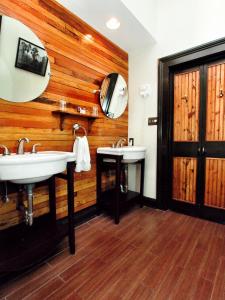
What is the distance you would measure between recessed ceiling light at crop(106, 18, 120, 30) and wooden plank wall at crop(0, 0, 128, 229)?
0.68 feet

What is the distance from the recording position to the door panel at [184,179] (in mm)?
2287

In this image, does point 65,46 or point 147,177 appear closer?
point 65,46

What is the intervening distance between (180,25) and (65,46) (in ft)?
5.00

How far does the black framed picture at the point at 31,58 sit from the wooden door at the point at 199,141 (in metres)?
1.72

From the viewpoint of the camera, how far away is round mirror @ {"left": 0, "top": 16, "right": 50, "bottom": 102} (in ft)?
4.71

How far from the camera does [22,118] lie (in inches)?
61.0

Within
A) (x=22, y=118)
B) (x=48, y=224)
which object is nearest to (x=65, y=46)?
(x=22, y=118)

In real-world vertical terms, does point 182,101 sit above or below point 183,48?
below

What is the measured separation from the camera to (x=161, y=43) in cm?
238

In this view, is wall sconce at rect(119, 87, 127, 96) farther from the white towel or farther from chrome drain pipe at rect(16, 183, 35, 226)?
chrome drain pipe at rect(16, 183, 35, 226)

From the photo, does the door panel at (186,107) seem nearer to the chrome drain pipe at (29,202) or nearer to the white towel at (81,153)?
the white towel at (81,153)

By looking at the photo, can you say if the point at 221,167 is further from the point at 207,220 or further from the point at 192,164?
the point at 207,220

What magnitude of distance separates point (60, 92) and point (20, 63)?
1.43ft

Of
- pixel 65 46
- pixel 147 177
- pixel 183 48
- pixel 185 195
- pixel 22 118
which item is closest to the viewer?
pixel 22 118
